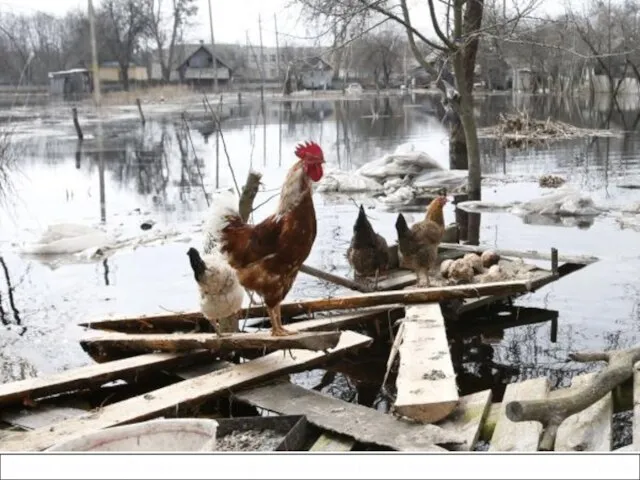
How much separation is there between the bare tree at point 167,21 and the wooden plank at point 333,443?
150 cm

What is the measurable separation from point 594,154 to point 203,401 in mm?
7902

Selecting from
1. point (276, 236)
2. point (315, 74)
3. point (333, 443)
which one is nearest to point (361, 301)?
point (276, 236)

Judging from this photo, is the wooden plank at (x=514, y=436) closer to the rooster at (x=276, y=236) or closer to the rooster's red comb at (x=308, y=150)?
the rooster at (x=276, y=236)

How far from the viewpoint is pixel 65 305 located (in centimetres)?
356

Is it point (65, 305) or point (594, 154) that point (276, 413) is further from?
point (594, 154)

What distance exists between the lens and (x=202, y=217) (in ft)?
18.1

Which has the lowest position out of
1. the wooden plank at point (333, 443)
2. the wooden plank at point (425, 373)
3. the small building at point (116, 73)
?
the wooden plank at point (333, 443)

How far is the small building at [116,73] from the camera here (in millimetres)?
2596

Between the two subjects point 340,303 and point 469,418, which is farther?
point 340,303

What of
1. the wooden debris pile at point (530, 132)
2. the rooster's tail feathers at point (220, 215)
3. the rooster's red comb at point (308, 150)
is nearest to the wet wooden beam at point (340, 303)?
the rooster's tail feathers at point (220, 215)

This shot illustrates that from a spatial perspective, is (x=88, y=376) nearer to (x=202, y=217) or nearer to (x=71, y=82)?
(x=71, y=82)

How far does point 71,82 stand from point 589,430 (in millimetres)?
1906

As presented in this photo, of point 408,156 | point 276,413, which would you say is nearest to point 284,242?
point 276,413

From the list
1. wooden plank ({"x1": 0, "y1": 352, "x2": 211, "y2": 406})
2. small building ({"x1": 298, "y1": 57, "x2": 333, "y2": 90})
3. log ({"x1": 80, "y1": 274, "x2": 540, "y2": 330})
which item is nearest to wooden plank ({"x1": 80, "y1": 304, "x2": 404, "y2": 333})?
log ({"x1": 80, "y1": 274, "x2": 540, "y2": 330})
